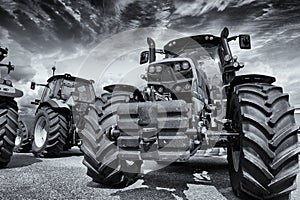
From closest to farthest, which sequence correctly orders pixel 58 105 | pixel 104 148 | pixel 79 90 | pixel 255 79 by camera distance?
pixel 255 79 < pixel 104 148 < pixel 58 105 < pixel 79 90

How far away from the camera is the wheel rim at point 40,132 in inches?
330

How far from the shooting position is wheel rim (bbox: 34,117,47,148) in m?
8.39

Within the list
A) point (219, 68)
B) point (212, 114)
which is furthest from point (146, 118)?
point (219, 68)

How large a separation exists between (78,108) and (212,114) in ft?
16.8

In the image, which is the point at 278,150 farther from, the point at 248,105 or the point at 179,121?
the point at 179,121

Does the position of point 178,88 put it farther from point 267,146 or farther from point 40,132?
point 40,132

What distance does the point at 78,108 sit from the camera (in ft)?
28.5

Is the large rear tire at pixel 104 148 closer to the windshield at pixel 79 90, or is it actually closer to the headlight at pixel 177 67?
the headlight at pixel 177 67

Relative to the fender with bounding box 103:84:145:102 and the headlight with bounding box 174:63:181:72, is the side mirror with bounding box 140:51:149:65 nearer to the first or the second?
the headlight with bounding box 174:63:181:72

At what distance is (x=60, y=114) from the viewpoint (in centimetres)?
791

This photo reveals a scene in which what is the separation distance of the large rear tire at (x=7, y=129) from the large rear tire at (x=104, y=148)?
2530mm

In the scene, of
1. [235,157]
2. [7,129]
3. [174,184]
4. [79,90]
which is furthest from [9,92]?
[235,157]

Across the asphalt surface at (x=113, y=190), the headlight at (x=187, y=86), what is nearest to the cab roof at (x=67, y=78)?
the asphalt surface at (x=113, y=190)

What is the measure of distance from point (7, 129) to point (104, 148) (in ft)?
9.65
